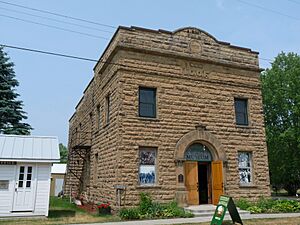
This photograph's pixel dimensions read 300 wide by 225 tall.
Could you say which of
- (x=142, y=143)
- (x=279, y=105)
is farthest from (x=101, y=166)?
(x=279, y=105)

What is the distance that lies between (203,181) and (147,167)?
13.0ft

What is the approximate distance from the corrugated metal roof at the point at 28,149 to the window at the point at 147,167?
152 inches

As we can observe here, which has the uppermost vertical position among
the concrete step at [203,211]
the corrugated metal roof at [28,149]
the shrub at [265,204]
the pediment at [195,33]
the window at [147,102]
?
the pediment at [195,33]

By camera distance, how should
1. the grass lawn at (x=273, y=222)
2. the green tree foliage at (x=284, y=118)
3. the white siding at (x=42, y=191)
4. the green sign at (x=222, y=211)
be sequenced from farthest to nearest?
the green tree foliage at (x=284, y=118), the white siding at (x=42, y=191), the grass lawn at (x=273, y=222), the green sign at (x=222, y=211)

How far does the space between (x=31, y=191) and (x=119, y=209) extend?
3.92 m

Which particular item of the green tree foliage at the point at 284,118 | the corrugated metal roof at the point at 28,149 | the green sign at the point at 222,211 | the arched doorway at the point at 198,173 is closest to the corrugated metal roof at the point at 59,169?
the corrugated metal roof at the point at 28,149

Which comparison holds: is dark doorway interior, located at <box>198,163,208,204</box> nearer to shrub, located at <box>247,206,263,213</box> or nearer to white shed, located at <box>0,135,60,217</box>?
shrub, located at <box>247,206,263,213</box>

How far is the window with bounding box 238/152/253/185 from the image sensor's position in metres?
16.4

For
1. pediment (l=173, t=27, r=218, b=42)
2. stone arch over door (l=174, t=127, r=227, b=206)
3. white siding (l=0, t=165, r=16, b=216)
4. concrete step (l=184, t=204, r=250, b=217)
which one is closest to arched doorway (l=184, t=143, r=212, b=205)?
stone arch over door (l=174, t=127, r=227, b=206)

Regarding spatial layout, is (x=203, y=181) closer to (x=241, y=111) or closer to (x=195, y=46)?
(x=241, y=111)

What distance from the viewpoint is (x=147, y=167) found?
14.4m

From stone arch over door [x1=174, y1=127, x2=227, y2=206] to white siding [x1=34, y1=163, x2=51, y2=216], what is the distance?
594 centimetres

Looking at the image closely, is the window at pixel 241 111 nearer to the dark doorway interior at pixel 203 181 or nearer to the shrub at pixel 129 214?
the dark doorway interior at pixel 203 181

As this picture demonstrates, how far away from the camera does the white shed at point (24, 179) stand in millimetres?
12930
